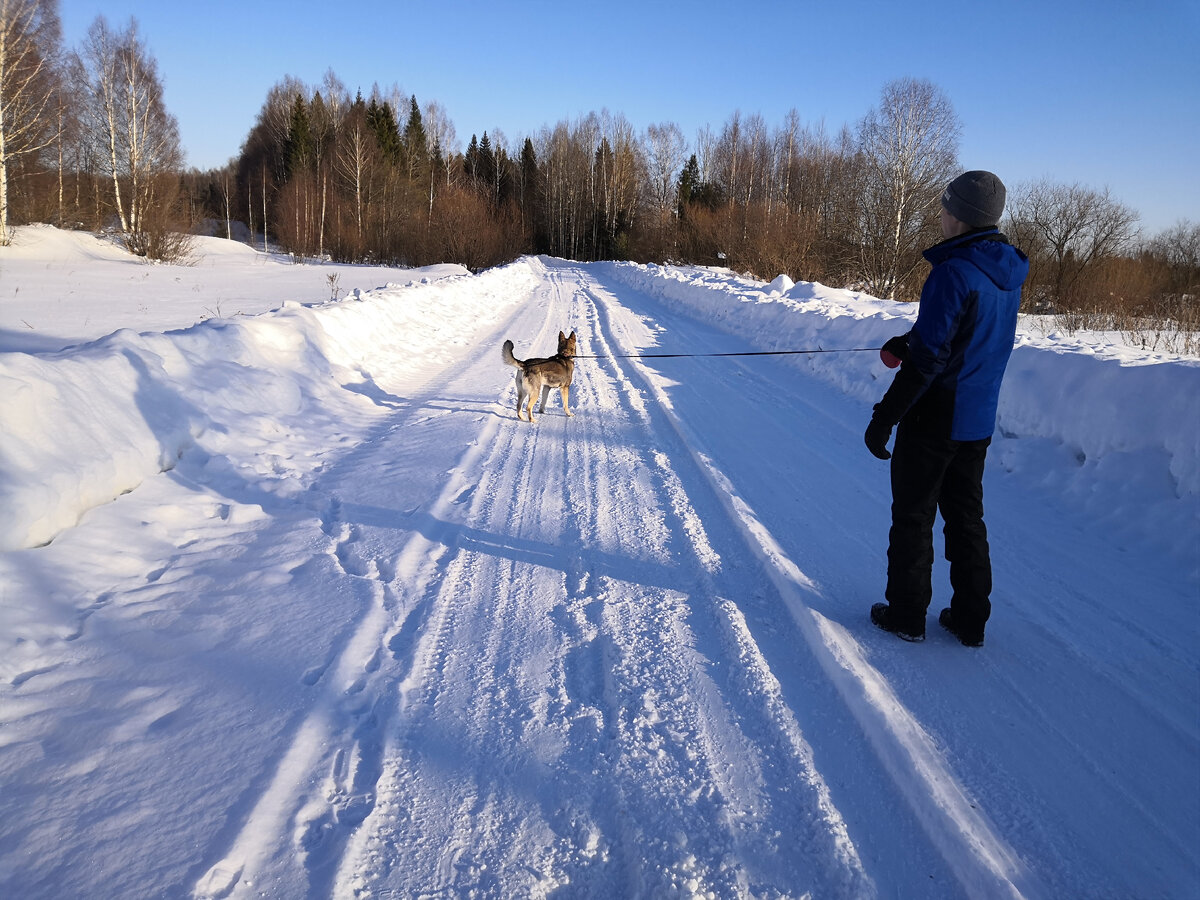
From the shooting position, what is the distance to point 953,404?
2.98m

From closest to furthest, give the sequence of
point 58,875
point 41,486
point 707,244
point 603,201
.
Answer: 1. point 58,875
2. point 41,486
3. point 707,244
4. point 603,201

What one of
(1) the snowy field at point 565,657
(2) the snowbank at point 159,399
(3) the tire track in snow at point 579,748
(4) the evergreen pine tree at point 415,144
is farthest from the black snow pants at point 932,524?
(4) the evergreen pine tree at point 415,144

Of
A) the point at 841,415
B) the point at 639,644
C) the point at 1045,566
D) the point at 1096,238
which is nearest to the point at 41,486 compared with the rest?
the point at 639,644

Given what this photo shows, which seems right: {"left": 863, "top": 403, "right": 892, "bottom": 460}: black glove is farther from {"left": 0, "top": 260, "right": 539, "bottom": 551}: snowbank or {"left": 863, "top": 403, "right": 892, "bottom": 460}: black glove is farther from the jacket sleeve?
{"left": 0, "top": 260, "right": 539, "bottom": 551}: snowbank

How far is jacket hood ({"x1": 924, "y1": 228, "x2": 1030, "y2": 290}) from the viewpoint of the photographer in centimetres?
288

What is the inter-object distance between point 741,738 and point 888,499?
3.04 metres

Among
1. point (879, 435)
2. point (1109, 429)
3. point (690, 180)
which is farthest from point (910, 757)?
point (690, 180)

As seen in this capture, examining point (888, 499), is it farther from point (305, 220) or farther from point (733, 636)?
point (305, 220)

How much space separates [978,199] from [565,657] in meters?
2.90

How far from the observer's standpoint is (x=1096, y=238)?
29.9 meters

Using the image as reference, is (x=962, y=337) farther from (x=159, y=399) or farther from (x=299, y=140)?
(x=299, y=140)

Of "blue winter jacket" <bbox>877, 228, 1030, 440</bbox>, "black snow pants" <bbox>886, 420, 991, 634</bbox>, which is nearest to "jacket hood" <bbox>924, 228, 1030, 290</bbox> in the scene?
"blue winter jacket" <bbox>877, 228, 1030, 440</bbox>

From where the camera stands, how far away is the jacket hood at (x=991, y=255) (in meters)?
2.88

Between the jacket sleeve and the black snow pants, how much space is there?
Result: 0.64 feet
